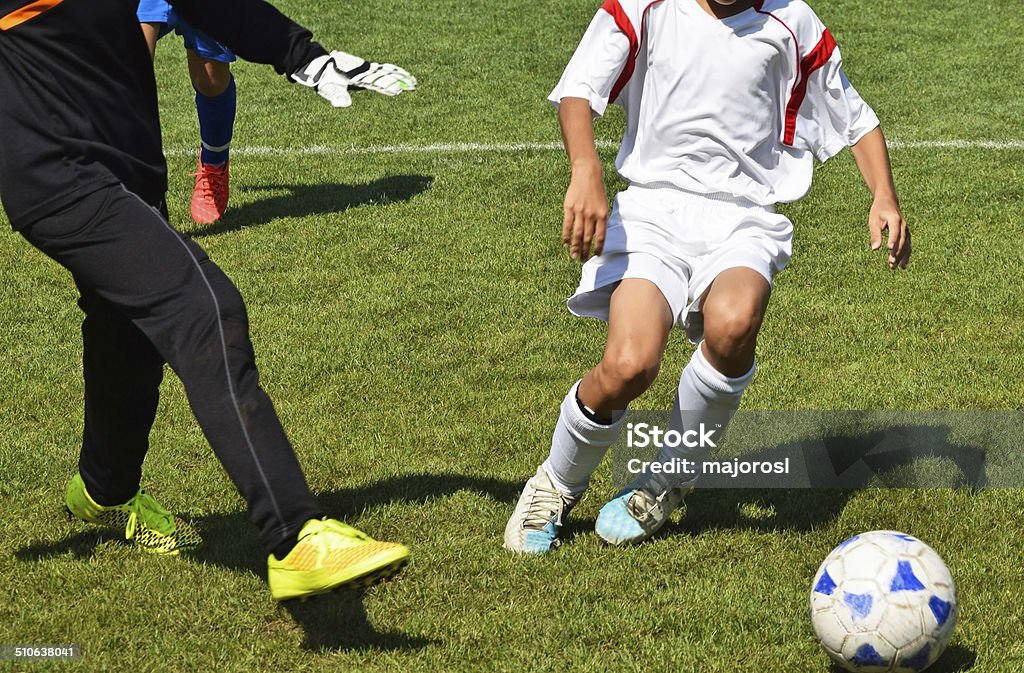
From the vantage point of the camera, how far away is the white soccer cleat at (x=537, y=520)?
4.24m

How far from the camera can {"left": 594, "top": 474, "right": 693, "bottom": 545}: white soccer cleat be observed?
428 cm

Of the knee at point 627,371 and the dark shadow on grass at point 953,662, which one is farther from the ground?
the knee at point 627,371

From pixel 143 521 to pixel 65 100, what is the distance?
140 cm

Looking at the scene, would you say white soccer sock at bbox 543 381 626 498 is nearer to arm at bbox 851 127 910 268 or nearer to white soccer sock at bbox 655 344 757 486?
white soccer sock at bbox 655 344 757 486

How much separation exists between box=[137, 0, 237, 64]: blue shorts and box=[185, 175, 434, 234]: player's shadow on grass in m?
0.92

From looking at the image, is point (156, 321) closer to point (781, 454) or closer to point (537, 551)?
point (537, 551)

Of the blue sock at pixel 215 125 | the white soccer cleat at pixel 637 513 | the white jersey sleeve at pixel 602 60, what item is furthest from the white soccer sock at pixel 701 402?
the blue sock at pixel 215 125

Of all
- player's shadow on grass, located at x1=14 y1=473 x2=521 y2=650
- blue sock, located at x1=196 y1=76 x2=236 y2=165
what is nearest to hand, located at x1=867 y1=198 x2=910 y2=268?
player's shadow on grass, located at x1=14 y1=473 x2=521 y2=650

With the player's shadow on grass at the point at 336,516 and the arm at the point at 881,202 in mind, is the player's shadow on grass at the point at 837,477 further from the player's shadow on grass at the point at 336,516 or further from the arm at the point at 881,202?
the arm at the point at 881,202

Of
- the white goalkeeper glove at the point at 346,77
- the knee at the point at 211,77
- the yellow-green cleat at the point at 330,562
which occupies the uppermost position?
the white goalkeeper glove at the point at 346,77

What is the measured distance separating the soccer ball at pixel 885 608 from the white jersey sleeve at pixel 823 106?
1423mm

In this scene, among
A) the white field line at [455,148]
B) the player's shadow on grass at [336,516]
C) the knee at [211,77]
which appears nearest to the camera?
the player's shadow on grass at [336,516]

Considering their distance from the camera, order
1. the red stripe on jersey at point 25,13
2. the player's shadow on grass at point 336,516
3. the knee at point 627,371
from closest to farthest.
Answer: the red stripe on jersey at point 25,13
the player's shadow on grass at point 336,516
the knee at point 627,371

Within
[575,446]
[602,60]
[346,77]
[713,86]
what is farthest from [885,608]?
[346,77]
